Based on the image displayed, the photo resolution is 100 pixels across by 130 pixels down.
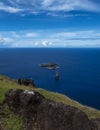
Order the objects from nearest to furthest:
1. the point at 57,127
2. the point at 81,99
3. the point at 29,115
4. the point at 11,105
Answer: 1. the point at 57,127
2. the point at 29,115
3. the point at 11,105
4. the point at 81,99

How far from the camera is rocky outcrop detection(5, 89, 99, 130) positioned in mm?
18156

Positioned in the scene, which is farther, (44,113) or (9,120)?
(9,120)

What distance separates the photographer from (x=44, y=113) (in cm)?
1998

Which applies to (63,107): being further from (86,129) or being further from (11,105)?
(11,105)

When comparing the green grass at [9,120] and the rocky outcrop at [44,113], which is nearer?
the rocky outcrop at [44,113]

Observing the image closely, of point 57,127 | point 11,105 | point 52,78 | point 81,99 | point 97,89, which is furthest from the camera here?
point 52,78

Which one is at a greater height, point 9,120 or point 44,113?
point 44,113

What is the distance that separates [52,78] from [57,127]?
156274 millimetres

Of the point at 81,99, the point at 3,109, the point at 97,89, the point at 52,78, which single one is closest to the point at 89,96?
the point at 81,99

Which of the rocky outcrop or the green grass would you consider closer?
the rocky outcrop

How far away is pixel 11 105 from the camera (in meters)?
22.8

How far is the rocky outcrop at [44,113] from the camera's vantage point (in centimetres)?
1816

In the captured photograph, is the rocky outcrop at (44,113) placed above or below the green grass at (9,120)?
above

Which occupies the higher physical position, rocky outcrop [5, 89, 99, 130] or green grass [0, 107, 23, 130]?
rocky outcrop [5, 89, 99, 130]
